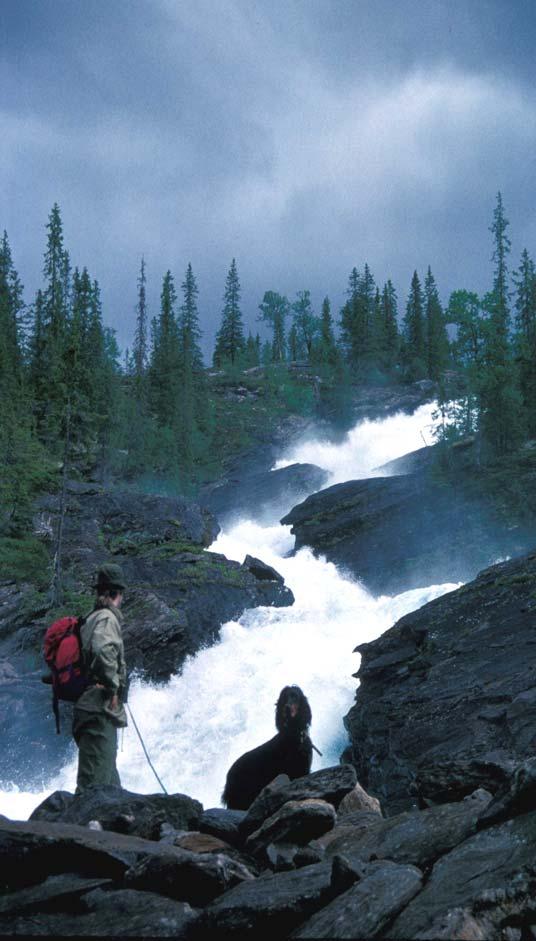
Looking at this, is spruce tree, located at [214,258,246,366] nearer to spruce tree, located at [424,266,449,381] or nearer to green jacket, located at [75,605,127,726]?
spruce tree, located at [424,266,449,381]

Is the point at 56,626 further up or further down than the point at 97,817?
further up

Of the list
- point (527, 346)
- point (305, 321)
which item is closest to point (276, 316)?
point (305, 321)

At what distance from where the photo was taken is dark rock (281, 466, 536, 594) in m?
29.4

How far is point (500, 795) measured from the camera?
4.30 meters

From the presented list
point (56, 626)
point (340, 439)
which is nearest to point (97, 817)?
point (56, 626)

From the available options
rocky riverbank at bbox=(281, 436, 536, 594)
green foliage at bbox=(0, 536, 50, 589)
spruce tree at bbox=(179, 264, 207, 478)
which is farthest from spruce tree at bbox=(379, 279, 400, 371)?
green foliage at bbox=(0, 536, 50, 589)

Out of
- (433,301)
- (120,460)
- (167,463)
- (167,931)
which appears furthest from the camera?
(433,301)

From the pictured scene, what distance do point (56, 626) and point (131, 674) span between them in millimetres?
15135

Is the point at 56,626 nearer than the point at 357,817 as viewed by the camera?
No

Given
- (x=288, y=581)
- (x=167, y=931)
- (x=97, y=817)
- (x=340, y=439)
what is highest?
(x=340, y=439)

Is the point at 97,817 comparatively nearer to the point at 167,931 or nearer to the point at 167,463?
the point at 167,931

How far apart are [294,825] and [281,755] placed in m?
1.43

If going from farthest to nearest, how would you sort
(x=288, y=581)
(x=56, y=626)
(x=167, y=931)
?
1. (x=288, y=581)
2. (x=56, y=626)
3. (x=167, y=931)

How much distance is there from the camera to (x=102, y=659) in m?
6.20
